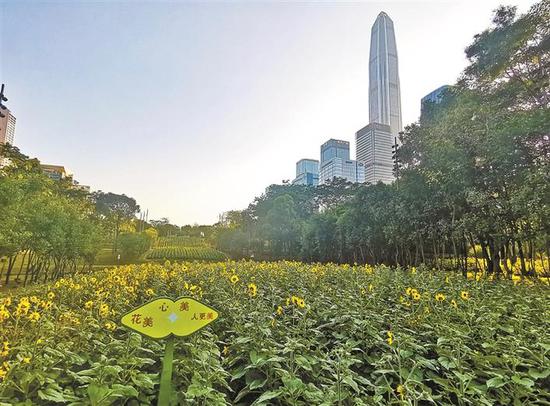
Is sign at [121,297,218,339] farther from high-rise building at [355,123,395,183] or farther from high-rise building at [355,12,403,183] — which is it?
high-rise building at [355,12,403,183]

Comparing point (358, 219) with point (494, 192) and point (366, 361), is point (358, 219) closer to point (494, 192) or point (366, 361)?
point (494, 192)

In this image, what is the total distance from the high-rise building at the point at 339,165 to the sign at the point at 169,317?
67970 mm

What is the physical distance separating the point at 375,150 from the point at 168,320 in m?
49.2

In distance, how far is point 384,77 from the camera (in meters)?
83.4

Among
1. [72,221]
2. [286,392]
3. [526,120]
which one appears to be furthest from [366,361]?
[72,221]

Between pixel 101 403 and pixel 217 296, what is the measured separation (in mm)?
1924

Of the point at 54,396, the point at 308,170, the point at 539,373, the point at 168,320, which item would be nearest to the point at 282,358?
the point at 168,320

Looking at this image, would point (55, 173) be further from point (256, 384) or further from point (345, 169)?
point (345, 169)

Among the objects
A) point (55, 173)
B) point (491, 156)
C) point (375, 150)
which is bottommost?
point (491, 156)

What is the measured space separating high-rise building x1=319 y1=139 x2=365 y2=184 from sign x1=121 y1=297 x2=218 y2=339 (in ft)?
223

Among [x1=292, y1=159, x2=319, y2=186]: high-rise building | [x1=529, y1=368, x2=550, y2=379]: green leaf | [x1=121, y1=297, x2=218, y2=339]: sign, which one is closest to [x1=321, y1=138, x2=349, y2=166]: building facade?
[x1=292, y1=159, x2=319, y2=186]: high-rise building

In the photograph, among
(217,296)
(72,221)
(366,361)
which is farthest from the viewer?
(72,221)

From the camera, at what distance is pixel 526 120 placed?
7820mm

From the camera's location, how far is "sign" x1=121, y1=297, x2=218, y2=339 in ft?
4.85
